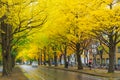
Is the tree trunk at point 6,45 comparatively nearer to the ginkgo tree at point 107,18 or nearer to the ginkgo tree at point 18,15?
the ginkgo tree at point 18,15

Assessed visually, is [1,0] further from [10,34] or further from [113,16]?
[113,16]

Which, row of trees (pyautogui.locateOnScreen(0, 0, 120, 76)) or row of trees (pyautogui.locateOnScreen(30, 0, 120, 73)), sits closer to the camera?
row of trees (pyautogui.locateOnScreen(0, 0, 120, 76))

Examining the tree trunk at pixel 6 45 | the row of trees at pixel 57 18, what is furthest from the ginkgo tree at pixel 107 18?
the tree trunk at pixel 6 45

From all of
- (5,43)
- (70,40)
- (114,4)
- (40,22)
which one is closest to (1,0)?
(40,22)

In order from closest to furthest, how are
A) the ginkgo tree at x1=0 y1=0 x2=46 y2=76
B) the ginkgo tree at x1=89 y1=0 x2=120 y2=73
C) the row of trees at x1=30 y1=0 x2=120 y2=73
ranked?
the ginkgo tree at x1=0 y1=0 x2=46 y2=76 → the ginkgo tree at x1=89 y1=0 x2=120 y2=73 → the row of trees at x1=30 y1=0 x2=120 y2=73

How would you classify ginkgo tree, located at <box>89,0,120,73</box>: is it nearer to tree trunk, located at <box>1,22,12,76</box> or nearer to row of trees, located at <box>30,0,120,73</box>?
row of trees, located at <box>30,0,120,73</box>

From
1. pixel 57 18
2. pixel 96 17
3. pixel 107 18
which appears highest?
pixel 57 18

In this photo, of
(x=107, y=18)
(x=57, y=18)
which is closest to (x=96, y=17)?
(x=107, y=18)

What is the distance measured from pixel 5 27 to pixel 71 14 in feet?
49.8

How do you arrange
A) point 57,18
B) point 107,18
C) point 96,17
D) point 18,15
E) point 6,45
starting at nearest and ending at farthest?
point 18,15 < point 6,45 < point 107,18 < point 96,17 < point 57,18

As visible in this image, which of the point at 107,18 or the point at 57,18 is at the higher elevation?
the point at 57,18

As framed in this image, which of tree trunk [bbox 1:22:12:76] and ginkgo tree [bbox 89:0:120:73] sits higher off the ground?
ginkgo tree [bbox 89:0:120:73]

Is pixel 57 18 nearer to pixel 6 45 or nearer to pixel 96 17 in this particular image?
pixel 96 17

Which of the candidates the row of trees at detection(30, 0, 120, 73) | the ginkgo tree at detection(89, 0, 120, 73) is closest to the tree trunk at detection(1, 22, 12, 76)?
the row of trees at detection(30, 0, 120, 73)
